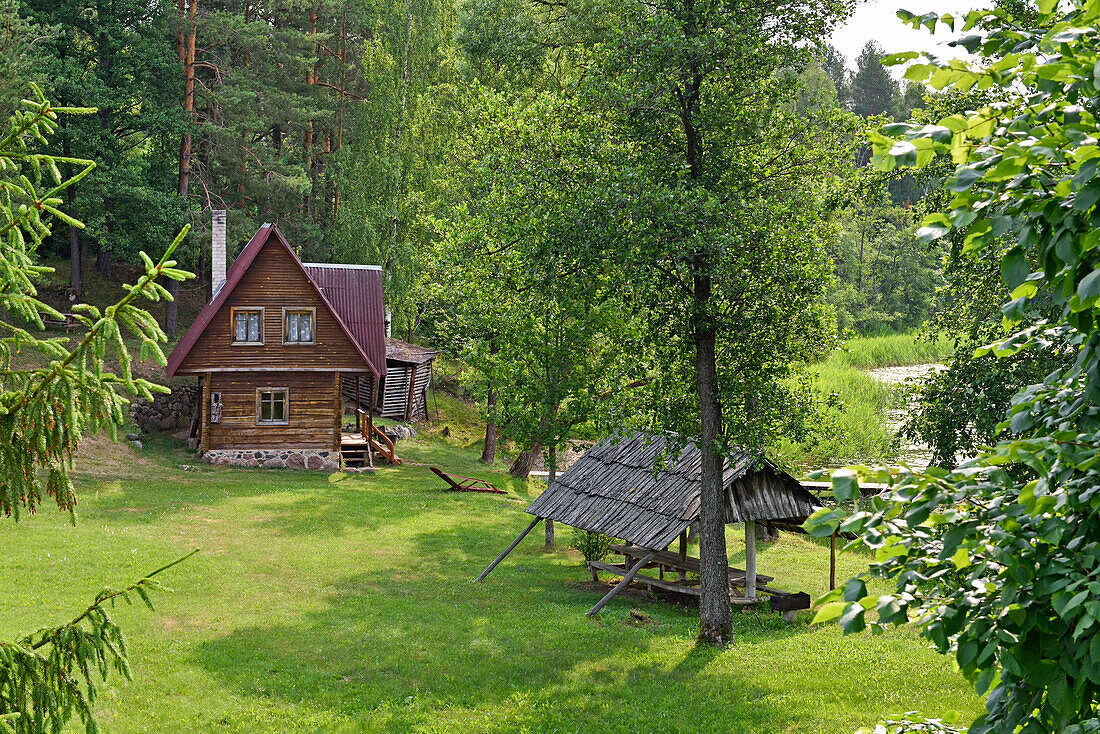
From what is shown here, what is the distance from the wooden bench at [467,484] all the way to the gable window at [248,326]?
7.82m

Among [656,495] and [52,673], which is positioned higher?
[52,673]

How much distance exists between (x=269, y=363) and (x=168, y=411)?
6.29 metres

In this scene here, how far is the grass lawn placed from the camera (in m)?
12.0

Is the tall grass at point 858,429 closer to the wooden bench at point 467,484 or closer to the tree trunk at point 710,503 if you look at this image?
the wooden bench at point 467,484

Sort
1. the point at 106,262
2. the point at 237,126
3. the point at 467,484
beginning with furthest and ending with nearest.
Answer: the point at 106,262
the point at 237,126
the point at 467,484

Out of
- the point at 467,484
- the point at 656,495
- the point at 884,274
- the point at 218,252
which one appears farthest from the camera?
the point at 884,274

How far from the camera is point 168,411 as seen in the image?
1345 inches

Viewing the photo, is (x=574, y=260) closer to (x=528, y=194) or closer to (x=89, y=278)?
(x=528, y=194)

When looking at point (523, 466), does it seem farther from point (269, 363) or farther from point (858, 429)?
point (858, 429)

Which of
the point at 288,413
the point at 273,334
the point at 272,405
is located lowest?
the point at 288,413

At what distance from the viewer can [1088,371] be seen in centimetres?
307

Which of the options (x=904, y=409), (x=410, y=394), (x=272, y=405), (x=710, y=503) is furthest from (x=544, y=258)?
(x=410, y=394)

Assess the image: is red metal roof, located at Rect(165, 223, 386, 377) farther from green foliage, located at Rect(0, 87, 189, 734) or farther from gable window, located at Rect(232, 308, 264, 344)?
green foliage, located at Rect(0, 87, 189, 734)

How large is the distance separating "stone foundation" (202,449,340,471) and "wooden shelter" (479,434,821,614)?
13614 millimetres
